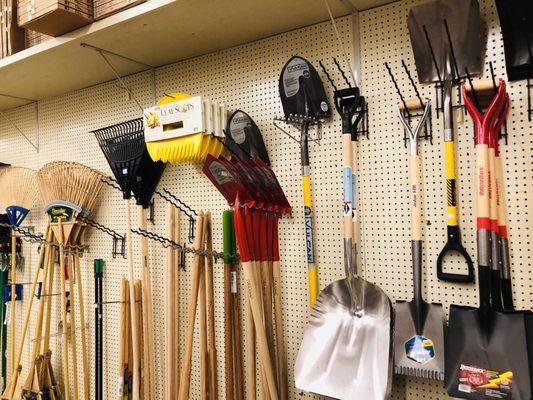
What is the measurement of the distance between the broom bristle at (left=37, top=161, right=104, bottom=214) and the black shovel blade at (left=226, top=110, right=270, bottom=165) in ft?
2.63

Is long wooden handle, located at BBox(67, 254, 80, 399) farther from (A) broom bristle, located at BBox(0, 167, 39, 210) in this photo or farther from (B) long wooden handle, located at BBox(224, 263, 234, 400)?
(B) long wooden handle, located at BBox(224, 263, 234, 400)

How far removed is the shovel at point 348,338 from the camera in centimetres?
130

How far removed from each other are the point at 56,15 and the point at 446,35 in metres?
1.29

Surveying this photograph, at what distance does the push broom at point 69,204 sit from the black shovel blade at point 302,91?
1.07 meters

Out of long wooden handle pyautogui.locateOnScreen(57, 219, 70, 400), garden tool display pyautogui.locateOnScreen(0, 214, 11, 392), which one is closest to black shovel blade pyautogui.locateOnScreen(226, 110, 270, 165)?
long wooden handle pyautogui.locateOnScreen(57, 219, 70, 400)

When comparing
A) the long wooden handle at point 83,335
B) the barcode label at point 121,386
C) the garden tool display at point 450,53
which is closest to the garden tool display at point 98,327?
the long wooden handle at point 83,335

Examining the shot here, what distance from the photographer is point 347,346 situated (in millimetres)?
1385

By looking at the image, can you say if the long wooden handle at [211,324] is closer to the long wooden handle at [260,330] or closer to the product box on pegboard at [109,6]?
the long wooden handle at [260,330]

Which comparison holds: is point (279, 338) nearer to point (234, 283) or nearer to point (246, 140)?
point (234, 283)

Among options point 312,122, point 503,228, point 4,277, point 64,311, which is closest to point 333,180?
point 312,122

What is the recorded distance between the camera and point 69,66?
77.0 inches

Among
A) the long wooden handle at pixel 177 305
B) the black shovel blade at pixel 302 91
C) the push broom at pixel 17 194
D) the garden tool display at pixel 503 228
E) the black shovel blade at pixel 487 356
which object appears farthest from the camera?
the push broom at pixel 17 194

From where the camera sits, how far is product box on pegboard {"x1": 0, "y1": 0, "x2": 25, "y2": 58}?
189 cm

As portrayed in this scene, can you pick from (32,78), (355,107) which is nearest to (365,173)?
(355,107)
